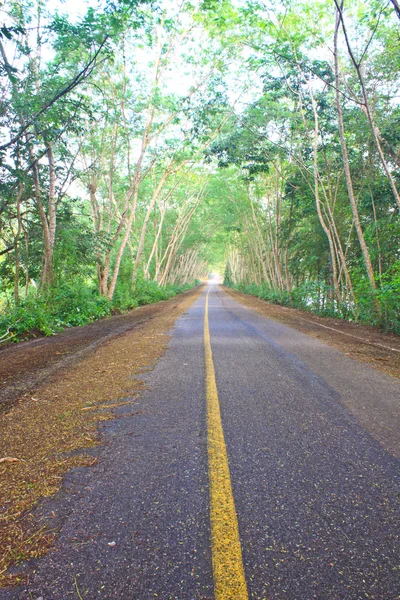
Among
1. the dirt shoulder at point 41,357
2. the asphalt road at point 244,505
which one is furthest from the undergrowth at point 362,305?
the dirt shoulder at point 41,357

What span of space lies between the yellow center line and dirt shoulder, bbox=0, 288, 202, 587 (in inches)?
34.9

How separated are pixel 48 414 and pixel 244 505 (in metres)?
2.30

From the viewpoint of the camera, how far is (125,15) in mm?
6996

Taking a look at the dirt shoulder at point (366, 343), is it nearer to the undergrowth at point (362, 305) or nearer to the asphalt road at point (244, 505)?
the undergrowth at point (362, 305)

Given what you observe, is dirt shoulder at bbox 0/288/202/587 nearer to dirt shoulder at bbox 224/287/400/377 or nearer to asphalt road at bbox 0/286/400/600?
asphalt road at bbox 0/286/400/600

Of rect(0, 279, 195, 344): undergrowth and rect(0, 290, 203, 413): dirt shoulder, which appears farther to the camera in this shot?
rect(0, 279, 195, 344): undergrowth

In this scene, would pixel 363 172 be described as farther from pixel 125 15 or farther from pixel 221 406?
pixel 221 406

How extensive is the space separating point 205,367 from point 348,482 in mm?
3050

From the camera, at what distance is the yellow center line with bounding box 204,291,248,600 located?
1371 millimetres

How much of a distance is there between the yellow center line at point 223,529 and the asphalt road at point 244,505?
3 centimetres

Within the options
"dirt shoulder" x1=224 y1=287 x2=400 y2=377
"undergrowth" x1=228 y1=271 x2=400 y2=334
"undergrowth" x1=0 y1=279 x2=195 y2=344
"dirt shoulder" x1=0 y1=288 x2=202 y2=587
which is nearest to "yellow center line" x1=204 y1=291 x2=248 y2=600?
"dirt shoulder" x1=0 y1=288 x2=202 y2=587

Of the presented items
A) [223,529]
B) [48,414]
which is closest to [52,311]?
[48,414]

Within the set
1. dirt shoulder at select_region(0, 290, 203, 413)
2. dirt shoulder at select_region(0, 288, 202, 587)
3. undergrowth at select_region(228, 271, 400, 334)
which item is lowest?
dirt shoulder at select_region(0, 290, 203, 413)

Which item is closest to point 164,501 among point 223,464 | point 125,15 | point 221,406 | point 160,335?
point 223,464
